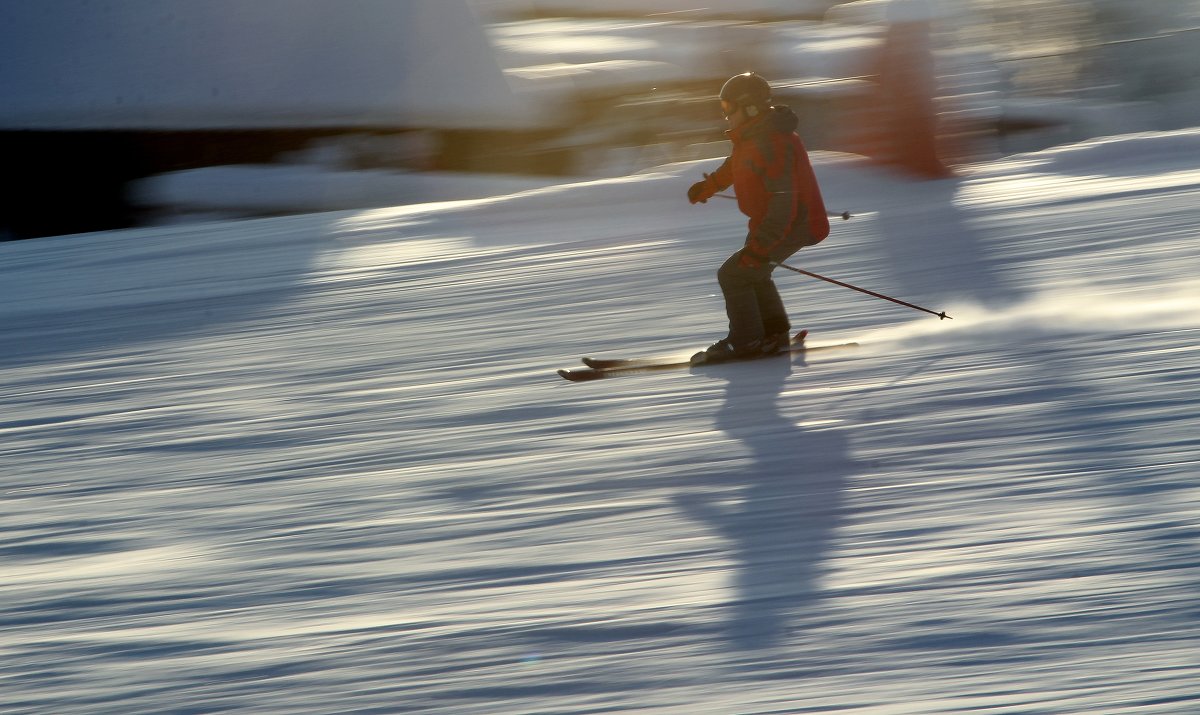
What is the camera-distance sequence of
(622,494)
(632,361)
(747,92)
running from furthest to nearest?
1. (632,361)
2. (747,92)
3. (622,494)

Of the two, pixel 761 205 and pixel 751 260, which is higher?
pixel 761 205

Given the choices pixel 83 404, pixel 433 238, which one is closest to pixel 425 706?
pixel 83 404

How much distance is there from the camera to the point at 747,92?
549 centimetres

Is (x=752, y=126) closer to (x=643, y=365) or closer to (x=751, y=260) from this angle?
(x=751, y=260)

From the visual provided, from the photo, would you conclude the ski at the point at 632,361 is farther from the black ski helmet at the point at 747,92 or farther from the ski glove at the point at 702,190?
the black ski helmet at the point at 747,92

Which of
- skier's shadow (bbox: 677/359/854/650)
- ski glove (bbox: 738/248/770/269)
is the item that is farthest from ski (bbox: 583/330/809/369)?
skier's shadow (bbox: 677/359/854/650)

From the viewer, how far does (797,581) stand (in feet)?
11.3

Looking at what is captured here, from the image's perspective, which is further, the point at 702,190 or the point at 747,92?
the point at 702,190

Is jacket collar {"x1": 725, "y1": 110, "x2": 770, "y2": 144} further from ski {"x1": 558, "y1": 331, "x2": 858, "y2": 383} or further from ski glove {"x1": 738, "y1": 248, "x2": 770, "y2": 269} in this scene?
ski {"x1": 558, "y1": 331, "x2": 858, "y2": 383}

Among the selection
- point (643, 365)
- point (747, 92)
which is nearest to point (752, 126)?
point (747, 92)

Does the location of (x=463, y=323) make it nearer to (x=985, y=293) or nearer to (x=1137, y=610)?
(x=985, y=293)

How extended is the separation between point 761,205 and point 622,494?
195cm

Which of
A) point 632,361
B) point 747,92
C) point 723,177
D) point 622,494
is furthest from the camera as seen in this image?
point 632,361

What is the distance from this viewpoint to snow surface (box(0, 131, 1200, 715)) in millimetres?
3082
